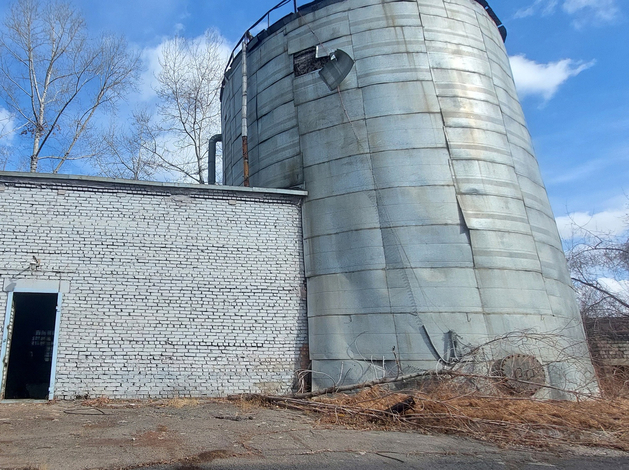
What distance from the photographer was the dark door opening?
10.9 metres

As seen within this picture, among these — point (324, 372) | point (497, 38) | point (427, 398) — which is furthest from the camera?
point (497, 38)

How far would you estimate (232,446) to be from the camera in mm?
5055

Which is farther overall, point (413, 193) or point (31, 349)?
point (31, 349)

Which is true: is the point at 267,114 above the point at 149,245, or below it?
above

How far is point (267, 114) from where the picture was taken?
38.2ft

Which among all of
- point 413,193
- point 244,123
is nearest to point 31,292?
point 244,123

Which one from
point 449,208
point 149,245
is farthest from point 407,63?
point 149,245

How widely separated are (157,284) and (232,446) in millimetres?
4727

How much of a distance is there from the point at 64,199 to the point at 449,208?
7668 millimetres

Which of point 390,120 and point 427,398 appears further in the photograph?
point 390,120

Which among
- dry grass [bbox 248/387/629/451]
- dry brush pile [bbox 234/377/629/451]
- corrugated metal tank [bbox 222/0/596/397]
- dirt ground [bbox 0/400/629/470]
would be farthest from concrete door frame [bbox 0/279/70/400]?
corrugated metal tank [bbox 222/0/596/397]

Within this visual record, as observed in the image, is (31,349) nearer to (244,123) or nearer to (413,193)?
(244,123)

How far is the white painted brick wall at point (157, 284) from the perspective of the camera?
8547 mm

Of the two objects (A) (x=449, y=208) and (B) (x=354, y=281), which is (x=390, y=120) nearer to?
(A) (x=449, y=208)
